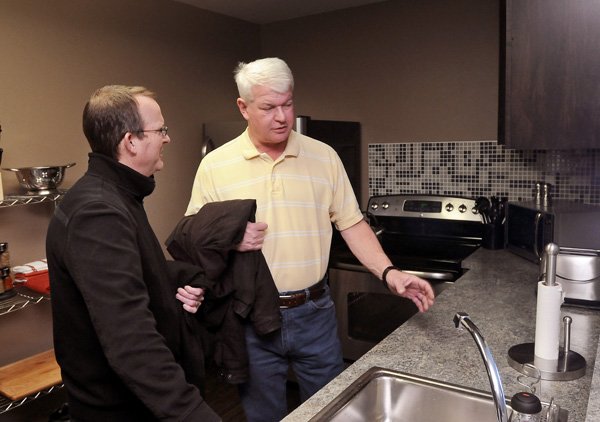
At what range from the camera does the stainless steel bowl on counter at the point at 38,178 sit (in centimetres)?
220

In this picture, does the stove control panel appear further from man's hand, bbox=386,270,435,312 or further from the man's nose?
the man's nose

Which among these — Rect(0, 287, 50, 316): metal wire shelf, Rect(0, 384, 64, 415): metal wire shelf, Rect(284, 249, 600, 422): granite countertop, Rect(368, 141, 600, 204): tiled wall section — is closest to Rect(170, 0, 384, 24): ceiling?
Rect(368, 141, 600, 204): tiled wall section

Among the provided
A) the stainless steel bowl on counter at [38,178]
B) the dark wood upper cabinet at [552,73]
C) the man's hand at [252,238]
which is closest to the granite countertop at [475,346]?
the man's hand at [252,238]

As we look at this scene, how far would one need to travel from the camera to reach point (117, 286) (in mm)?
1106

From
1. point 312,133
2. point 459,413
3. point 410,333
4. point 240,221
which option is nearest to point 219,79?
point 312,133

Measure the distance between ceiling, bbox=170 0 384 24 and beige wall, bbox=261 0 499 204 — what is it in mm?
91

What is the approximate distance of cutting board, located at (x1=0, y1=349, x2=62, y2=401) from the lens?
201cm

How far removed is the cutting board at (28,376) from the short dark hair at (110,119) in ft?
4.19

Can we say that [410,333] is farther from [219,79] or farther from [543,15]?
[219,79]

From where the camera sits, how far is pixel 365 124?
343 cm

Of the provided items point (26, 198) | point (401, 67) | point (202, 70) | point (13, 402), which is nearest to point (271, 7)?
point (202, 70)

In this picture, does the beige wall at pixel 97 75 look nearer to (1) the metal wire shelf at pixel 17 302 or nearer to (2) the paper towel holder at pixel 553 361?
(1) the metal wire shelf at pixel 17 302

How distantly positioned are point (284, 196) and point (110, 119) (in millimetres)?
642

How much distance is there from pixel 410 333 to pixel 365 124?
2.15 m
